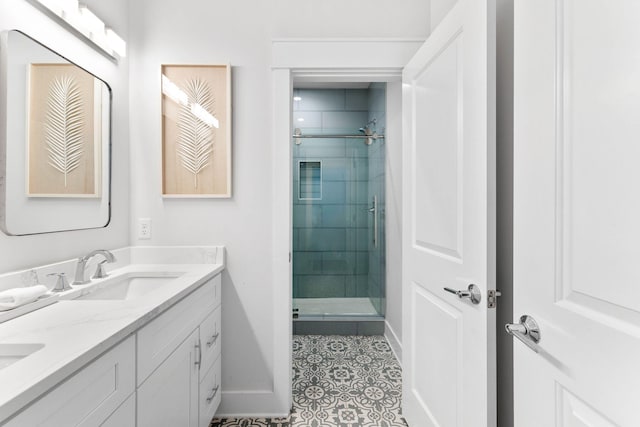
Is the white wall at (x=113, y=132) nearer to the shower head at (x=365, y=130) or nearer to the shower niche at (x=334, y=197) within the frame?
the shower niche at (x=334, y=197)

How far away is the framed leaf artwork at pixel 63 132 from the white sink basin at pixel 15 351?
69 cm

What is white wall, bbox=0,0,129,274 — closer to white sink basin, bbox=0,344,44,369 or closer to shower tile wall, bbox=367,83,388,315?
white sink basin, bbox=0,344,44,369

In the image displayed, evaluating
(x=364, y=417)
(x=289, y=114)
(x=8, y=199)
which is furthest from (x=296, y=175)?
(x=8, y=199)

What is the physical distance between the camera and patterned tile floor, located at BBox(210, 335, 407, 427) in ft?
6.16

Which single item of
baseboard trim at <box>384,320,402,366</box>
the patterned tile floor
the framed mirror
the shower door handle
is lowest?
the patterned tile floor

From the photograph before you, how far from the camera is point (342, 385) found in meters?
2.22

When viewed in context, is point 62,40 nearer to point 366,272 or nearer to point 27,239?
point 27,239

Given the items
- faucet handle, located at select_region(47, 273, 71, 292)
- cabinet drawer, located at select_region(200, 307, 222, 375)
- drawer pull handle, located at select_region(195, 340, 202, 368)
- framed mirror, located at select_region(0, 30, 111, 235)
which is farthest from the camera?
cabinet drawer, located at select_region(200, 307, 222, 375)

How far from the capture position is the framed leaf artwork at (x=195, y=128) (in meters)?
1.92

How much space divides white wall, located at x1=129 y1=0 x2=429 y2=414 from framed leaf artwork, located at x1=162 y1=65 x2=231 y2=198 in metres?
0.05

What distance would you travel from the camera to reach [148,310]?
3.44 feet

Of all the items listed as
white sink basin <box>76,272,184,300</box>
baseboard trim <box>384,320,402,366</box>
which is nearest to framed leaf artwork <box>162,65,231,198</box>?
white sink basin <box>76,272,184,300</box>
